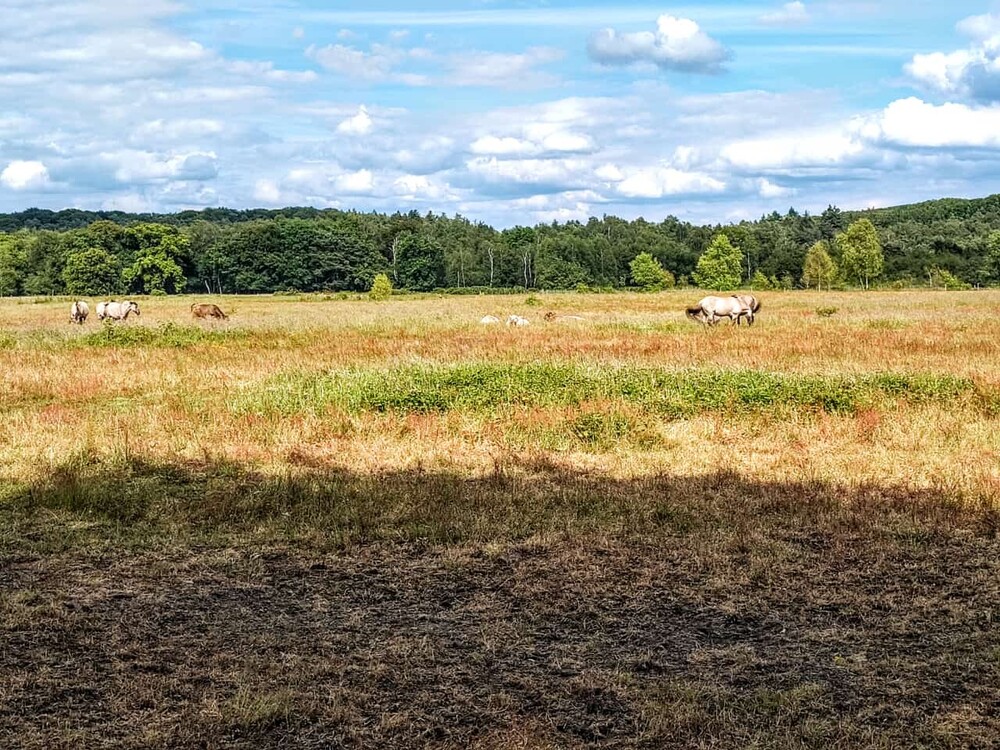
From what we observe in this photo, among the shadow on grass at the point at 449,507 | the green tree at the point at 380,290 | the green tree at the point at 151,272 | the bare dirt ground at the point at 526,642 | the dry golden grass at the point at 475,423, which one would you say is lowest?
the bare dirt ground at the point at 526,642

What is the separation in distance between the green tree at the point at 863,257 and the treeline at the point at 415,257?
23.3 inches

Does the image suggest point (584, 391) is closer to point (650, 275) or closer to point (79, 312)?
point (79, 312)

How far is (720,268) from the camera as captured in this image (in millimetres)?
92312

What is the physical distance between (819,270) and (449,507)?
87859mm

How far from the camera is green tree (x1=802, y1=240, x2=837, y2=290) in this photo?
8962 cm

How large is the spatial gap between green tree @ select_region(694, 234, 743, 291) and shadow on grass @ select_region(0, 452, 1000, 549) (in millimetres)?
83941

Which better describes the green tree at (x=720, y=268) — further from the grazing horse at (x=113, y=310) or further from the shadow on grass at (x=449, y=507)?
the shadow on grass at (x=449, y=507)

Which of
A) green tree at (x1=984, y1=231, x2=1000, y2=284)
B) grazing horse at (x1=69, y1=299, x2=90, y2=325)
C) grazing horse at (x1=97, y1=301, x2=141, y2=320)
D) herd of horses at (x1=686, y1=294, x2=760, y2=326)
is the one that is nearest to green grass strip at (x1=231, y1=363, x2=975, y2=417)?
herd of horses at (x1=686, y1=294, x2=760, y2=326)

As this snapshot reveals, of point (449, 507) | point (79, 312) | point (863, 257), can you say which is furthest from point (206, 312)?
point (863, 257)

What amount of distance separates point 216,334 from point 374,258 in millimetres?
86481

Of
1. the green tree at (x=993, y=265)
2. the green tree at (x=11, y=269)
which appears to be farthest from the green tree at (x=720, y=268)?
the green tree at (x=11, y=269)

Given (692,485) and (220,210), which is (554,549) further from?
(220,210)

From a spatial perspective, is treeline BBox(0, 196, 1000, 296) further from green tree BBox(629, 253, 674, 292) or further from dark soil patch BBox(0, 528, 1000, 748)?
dark soil patch BBox(0, 528, 1000, 748)

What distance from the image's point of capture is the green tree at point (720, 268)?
9144 cm
